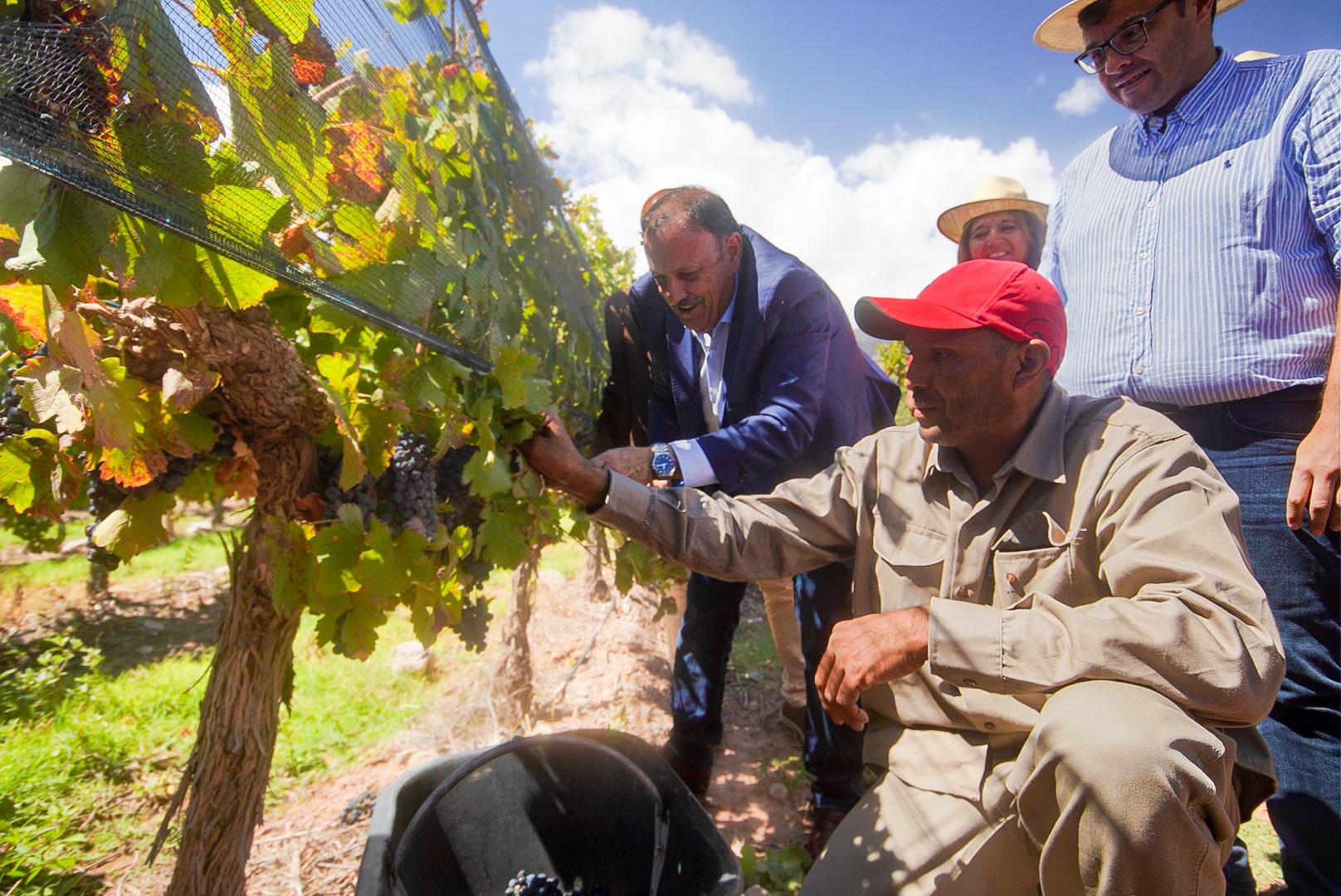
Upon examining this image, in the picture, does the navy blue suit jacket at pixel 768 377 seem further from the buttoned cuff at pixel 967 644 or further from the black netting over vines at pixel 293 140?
the buttoned cuff at pixel 967 644

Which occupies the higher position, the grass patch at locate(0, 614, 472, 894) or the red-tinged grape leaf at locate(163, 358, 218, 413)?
the red-tinged grape leaf at locate(163, 358, 218, 413)

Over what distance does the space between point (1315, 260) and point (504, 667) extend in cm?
333

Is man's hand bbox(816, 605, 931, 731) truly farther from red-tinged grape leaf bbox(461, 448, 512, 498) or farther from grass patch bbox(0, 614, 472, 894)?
grass patch bbox(0, 614, 472, 894)

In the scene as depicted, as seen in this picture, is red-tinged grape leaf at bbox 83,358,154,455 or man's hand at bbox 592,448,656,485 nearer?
red-tinged grape leaf at bbox 83,358,154,455

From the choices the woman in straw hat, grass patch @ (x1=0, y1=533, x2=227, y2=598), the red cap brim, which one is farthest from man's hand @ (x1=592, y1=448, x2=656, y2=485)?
grass patch @ (x1=0, y1=533, x2=227, y2=598)

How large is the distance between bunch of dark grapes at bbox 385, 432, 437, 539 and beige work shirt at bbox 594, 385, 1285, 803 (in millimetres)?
445

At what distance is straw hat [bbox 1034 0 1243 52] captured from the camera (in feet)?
7.46

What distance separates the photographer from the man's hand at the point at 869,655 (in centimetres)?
155

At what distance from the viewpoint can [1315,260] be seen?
1889mm

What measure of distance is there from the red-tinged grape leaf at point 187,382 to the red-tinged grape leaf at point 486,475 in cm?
52

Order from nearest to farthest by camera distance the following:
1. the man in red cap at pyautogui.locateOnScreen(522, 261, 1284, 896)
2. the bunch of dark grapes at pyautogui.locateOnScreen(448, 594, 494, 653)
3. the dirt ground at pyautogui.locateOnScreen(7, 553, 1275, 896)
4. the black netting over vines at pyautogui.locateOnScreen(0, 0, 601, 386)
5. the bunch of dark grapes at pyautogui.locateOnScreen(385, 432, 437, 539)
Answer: the black netting over vines at pyautogui.locateOnScreen(0, 0, 601, 386) < the man in red cap at pyautogui.locateOnScreen(522, 261, 1284, 896) < the bunch of dark grapes at pyautogui.locateOnScreen(385, 432, 437, 539) < the bunch of dark grapes at pyautogui.locateOnScreen(448, 594, 494, 653) < the dirt ground at pyautogui.locateOnScreen(7, 553, 1275, 896)

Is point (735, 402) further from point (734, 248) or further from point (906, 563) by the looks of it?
point (906, 563)

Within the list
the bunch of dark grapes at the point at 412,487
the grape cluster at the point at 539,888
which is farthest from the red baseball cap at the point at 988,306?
the grape cluster at the point at 539,888

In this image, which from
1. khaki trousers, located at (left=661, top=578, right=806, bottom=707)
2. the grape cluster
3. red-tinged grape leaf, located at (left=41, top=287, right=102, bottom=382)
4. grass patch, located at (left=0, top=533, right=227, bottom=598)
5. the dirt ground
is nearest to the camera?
red-tinged grape leaf, located at (left=41, top=287, right=102, bottom=382)
